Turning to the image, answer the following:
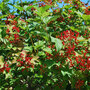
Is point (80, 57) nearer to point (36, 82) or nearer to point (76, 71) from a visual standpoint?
point (76, 71)

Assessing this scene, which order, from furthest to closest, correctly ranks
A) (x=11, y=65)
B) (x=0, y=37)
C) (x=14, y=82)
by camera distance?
(x=14, y=82)
(x=11, y=65)
(x=0, y=37)

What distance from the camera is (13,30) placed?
10.9 feet

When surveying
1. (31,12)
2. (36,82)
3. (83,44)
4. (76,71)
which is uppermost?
(31,12)

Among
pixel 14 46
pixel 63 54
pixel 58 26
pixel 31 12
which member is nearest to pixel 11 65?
pixel 14 46

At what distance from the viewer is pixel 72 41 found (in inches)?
105

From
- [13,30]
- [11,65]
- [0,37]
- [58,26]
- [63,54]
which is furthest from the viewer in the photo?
[58,26]

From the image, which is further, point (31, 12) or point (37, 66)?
point (31, 12)

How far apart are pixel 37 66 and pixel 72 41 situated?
Answer: 915 mm

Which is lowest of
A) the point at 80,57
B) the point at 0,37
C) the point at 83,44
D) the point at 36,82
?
the point at 36,82

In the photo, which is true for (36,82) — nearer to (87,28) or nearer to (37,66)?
(37,66)

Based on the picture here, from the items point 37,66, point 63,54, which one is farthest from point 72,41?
point 37,66

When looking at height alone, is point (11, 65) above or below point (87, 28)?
below

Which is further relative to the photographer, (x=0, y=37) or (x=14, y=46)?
(x=14, y=46)

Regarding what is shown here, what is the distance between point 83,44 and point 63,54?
23.6 inches
